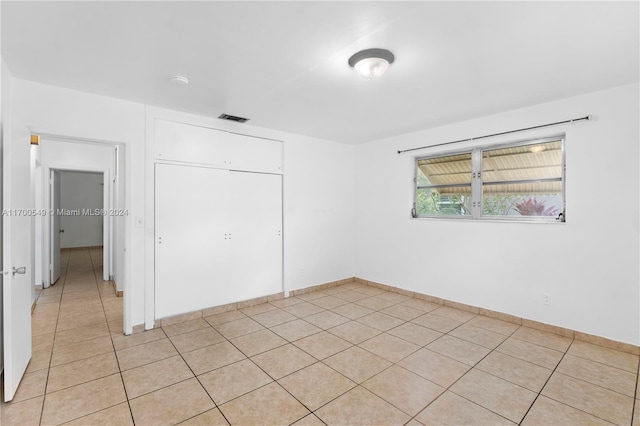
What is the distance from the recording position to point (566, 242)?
319 centimetres

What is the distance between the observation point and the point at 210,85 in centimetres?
281

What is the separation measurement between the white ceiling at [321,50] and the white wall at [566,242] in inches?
14.2

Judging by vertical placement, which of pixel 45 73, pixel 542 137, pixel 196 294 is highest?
pixel 45 73

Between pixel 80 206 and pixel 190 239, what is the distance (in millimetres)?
8669

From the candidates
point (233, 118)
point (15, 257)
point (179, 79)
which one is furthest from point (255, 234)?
point (15, 257)

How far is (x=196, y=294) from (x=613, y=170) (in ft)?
15.0

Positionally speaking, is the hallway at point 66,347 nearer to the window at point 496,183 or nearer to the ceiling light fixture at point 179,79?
the ceiling light fixture at point 179,79

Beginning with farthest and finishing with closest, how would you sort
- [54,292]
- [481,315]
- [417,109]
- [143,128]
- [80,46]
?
[54,292] → [481,315] → [417,109] → [143,128] → [80,46]

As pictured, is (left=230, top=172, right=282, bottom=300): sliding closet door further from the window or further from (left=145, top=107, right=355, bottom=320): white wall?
the window

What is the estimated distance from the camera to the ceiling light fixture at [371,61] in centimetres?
219

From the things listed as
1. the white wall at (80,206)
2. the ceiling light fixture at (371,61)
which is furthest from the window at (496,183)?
the white wall at (80,206)

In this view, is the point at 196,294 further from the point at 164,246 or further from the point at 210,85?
the point at 210,85

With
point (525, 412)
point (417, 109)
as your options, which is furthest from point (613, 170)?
point (525, 412)

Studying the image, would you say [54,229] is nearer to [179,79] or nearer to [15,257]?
[15,257]
